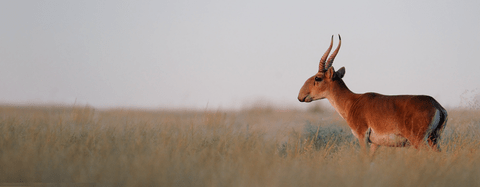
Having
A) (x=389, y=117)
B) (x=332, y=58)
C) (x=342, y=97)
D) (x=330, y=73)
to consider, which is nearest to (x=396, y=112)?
(x=389, y=117)

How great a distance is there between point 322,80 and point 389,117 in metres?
1.96

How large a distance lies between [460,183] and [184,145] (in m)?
4.53

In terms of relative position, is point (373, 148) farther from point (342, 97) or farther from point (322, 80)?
point (322, 80)

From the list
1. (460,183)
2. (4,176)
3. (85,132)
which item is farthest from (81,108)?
(460,183)

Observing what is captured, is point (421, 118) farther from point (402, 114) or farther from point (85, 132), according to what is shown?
point (85, 132)

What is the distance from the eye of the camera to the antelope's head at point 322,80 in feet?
27.0

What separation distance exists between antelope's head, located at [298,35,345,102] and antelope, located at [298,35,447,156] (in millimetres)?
22

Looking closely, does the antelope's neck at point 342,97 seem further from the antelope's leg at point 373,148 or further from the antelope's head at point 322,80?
the antelope's leg at point 373,148

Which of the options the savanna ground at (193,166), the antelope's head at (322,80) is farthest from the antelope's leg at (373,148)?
the antelope's head at (322,80)

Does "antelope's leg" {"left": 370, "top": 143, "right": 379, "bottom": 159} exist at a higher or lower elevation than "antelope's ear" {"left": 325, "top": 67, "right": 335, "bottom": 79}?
lower

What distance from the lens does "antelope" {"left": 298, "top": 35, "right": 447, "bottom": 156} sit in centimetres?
659

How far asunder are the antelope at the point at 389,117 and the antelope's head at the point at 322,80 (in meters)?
0.02

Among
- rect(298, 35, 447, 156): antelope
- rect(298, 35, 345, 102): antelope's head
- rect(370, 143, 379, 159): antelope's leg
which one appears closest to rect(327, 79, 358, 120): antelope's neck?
rect(298, 35, 447, 156): antelope

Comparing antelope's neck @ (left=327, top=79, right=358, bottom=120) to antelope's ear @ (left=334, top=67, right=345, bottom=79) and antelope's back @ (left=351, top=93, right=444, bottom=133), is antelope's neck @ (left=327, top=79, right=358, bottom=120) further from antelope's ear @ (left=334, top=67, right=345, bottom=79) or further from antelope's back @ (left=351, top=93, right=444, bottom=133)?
antelope's back @ (left=351, top=93, right=444, bottom=133)
